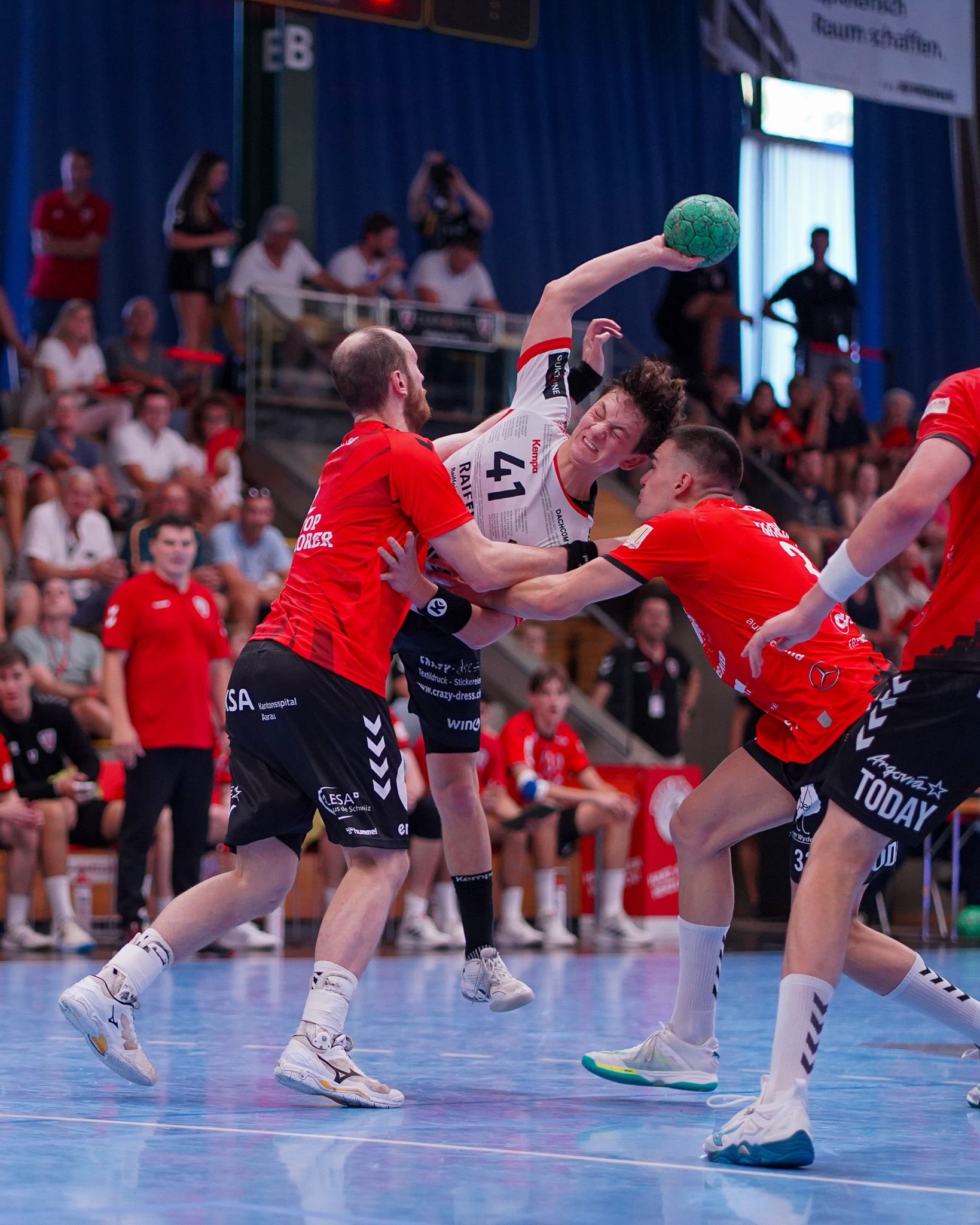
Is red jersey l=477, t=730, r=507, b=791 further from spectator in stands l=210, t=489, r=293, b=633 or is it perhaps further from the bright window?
the bright window

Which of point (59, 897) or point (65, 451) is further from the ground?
point (65, 451)

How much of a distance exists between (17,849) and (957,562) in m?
6.96

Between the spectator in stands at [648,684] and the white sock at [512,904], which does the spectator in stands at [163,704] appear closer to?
the white sock at [512,904]

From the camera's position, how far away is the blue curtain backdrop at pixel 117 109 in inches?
648

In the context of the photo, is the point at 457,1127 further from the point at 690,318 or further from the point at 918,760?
the point at 690,318

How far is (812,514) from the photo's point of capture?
48.0 feet

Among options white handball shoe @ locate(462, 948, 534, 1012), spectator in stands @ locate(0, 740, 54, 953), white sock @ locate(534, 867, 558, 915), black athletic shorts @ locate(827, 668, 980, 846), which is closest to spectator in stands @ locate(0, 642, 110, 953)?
spectator in stands @ locate(0, 740, 54, 953)

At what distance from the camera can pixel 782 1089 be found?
366cm

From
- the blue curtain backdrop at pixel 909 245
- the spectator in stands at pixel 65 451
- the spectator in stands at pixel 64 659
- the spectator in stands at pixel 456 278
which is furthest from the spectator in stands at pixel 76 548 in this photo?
the blue curtain backdrop at pixel 909 245

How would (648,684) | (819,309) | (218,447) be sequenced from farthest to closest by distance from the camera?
1. (819,309)
2. (218,447)
3. (648,684)

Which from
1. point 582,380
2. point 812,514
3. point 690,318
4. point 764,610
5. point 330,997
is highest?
point 690,318

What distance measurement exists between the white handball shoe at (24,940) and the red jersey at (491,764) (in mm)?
2983

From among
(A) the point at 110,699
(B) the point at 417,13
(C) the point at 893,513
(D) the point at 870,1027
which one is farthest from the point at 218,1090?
(B) the point at 417,13

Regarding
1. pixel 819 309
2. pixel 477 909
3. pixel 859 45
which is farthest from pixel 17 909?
pixel 819 309
